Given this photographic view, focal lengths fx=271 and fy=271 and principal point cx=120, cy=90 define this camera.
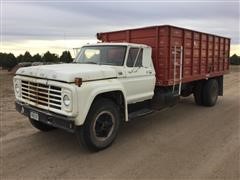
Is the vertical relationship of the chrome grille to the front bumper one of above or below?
above

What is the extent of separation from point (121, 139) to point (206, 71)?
474 centimetres

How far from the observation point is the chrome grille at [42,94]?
192 inches

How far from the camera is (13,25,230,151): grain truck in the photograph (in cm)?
486

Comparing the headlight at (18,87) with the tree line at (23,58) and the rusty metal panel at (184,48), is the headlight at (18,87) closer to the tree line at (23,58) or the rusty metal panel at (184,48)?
the rusty metal panel at (184,48)

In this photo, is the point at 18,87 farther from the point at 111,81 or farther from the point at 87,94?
the point at 111,81

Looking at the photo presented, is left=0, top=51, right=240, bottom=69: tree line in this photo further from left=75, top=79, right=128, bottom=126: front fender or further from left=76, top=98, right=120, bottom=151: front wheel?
left=75, top=79, right=128, bottom=126: front fender

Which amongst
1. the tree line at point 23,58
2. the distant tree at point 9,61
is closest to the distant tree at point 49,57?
the tree line at point 23,58

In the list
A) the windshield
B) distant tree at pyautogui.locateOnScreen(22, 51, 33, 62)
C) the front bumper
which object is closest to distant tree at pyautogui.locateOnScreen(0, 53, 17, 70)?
distant tree at pyautogui.locateOnScreen(22, 51, 33, 62)

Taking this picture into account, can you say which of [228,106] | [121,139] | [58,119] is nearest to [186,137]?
[121,139]

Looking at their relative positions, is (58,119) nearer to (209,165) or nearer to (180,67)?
(209,165)

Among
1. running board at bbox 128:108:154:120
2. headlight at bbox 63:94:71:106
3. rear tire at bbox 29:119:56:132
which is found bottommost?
rear tire at bbox 29:119:56:132

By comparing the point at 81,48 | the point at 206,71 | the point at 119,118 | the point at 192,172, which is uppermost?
the point at 81,48

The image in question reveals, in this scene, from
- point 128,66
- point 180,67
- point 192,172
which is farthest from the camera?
point 180,67

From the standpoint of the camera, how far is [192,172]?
14.5 ft
